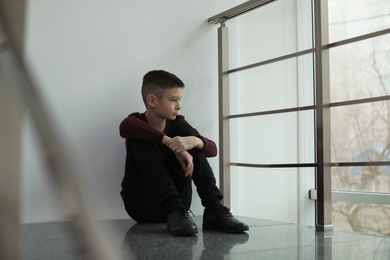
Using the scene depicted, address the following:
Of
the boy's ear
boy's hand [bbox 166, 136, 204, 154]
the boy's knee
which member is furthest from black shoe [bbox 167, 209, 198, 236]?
the boy's ear

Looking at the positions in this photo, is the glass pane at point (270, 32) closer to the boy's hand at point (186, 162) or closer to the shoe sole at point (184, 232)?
the boy's hand at point (186, 162)

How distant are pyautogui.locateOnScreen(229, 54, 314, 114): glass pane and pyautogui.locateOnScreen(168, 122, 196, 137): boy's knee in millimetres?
560

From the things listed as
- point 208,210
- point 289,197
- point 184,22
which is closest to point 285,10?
point 184,22

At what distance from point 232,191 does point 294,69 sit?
2.36 feet

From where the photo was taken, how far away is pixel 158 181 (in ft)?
5.13

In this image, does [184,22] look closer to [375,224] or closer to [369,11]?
[369,11]

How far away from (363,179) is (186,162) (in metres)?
1.05

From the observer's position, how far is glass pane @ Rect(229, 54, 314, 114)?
91.8 inches

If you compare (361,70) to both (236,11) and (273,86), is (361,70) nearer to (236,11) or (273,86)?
(273,86)

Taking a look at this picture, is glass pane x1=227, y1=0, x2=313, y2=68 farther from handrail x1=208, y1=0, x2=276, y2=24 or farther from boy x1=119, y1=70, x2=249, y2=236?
boy x1=119, y1=70, x2=249, y2=236

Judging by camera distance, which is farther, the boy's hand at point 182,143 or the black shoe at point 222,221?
the boy's hand at point 182,143

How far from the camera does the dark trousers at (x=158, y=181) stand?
61.7 inches

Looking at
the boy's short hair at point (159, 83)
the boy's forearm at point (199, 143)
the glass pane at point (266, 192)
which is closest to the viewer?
the boy's forearm at point (199, 143)

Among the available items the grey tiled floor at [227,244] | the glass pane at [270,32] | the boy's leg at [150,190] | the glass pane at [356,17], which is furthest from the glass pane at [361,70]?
the boy's leg at [150,190]
